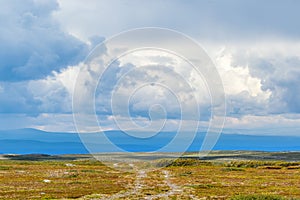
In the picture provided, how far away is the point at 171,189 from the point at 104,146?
42.6 ft

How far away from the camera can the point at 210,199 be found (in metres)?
50.3

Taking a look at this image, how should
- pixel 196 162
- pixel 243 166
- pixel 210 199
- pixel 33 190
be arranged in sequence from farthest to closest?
1. pixel 196 162
2. pixel 243 166
3. pixel 33 190
4. pixel 210 199

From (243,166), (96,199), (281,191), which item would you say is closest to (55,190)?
(96,199)

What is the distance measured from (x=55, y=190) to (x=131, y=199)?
46.8 ft

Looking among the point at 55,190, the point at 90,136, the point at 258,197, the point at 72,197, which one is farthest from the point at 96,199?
the point at 90,136

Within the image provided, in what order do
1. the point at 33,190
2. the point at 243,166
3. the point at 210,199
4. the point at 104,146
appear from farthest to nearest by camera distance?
the point at 243,166, the point at 104,146, the point at 33,190, the point at 210,199

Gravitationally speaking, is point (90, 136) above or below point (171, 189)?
above

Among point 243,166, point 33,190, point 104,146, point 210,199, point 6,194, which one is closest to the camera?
point 210,199

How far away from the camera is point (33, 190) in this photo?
190ft

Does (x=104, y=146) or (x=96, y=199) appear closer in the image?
(x=96, y=199)

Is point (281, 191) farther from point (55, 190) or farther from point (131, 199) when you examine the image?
point (55, 190)

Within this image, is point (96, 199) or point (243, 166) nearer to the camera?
point (96, 199)

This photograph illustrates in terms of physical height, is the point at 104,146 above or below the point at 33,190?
above

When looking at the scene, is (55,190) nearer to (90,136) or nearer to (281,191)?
(90,136)
